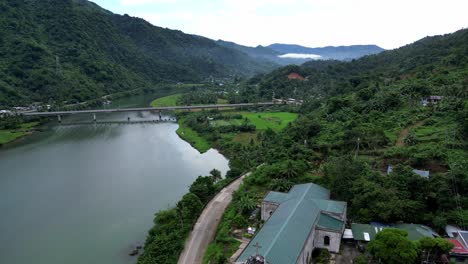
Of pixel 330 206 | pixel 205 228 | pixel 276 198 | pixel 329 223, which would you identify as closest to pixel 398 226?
pixel 330 206

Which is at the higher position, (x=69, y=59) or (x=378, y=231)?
(x=69, y=59)

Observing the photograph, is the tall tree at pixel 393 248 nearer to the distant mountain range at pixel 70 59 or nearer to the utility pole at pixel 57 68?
the distant mountain range at pixel 70 59

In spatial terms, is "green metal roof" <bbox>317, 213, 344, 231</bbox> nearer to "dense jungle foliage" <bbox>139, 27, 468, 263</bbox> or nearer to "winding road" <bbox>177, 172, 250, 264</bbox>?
A: "dense jungle foliage" <bbox>139, 27, 468, 263</bbox>

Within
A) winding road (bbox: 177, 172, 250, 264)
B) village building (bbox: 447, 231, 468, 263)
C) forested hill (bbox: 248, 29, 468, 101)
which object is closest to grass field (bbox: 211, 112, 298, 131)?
forested hill (bbox: 248, 29, 468, 101)

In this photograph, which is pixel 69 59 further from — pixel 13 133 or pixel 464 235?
pixel 464 235

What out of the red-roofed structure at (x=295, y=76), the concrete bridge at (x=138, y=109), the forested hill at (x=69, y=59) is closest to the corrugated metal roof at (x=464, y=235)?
the concrete bridge at (x=138, y=109)

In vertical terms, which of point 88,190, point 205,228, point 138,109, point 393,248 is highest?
point 138,109

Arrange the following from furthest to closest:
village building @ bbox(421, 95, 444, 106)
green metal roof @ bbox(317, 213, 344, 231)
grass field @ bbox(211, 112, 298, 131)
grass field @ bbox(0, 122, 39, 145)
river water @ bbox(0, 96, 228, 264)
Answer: grass field @ bbox(211, 112, 298, 131), grass field @ bbox(0, 122, 39, 145), village building @ bbox(421, 95, 444, 106), river water @ bbox(0, 96, 228, 264), green metal roof @ bbox(317, 213, 344, 231)
